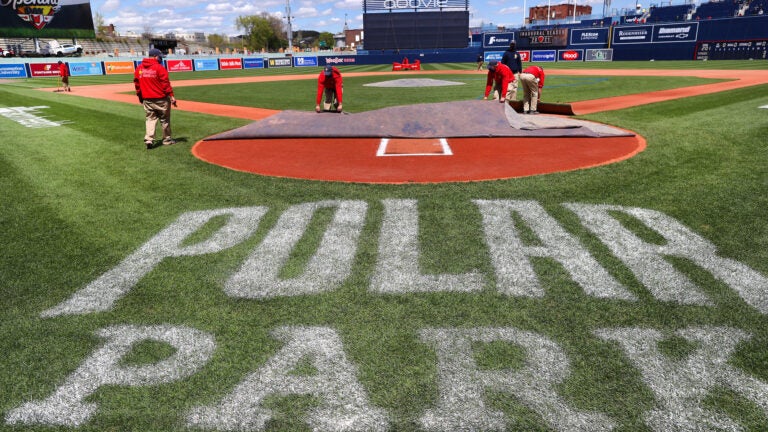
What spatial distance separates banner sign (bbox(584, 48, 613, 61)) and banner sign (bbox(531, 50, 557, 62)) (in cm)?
308

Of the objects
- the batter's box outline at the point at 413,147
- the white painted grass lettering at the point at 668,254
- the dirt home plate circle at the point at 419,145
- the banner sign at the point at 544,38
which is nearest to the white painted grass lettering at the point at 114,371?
the white painted grass lettering at the point at 668,254

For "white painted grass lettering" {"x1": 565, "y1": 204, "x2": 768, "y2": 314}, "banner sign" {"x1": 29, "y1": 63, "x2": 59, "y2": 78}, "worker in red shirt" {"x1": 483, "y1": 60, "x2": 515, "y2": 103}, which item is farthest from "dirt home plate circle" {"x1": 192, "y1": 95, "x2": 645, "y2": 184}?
"banner sign" {"x1": 29, "y1": 63, "x2": 59, "y2": 78}

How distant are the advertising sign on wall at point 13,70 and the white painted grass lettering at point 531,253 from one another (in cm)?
4518

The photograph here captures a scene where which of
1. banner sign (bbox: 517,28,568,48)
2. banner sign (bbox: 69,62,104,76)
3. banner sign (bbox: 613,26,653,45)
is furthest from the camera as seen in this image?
banner sign (bbox: 517,28,568,48)

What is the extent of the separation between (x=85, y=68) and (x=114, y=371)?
162 feet

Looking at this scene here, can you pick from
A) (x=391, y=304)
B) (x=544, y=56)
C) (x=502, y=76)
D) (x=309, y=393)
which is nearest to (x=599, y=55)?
(x=544, y=56)

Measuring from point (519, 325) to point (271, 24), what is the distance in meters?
121

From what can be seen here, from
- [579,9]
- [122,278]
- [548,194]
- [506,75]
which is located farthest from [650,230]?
[579,9]

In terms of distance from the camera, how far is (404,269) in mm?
4621

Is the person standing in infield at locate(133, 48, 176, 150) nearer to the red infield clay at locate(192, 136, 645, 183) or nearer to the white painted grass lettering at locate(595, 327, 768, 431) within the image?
the red infield clay at locate(192, 136, 645, 183)

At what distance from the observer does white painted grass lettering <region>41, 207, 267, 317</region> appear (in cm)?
414

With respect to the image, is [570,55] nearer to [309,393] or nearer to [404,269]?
[404,269]

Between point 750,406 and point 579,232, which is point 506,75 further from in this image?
point 750,406

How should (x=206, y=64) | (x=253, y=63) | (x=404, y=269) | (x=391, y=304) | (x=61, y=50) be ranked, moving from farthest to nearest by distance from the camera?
1. (x=61, y=50)
2. (x=253, y=63)
3. (x=206, y=64)
4. (x=404, y=269)
5. (x=391, y=304)
